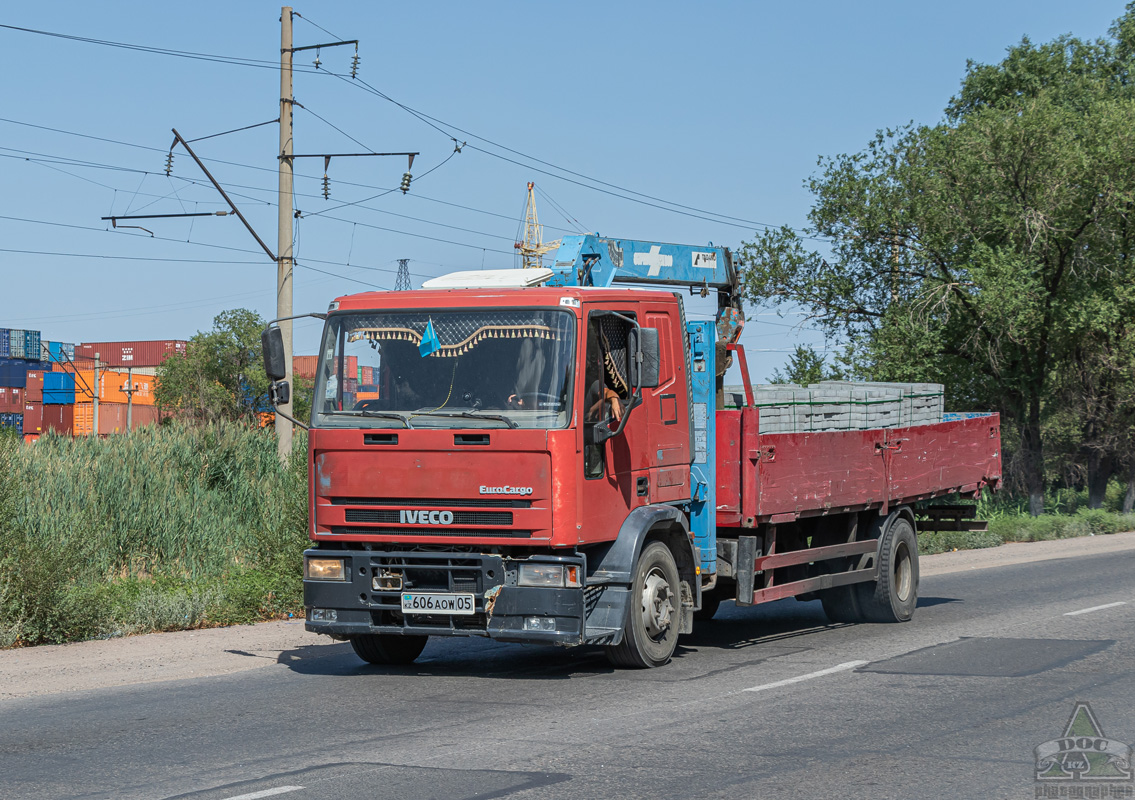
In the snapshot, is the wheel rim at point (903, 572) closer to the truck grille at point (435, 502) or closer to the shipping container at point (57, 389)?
the truck grille at point (435, 502)

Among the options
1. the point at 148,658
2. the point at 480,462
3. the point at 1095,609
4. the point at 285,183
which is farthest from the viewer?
the point at 285,183

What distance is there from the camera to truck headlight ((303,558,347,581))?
369 inches

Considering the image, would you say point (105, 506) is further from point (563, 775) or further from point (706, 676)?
point (563, 775)

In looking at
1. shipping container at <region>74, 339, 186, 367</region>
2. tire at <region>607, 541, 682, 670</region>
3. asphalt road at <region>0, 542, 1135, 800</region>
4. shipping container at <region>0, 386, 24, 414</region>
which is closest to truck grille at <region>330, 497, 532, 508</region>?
tire at <region>607, 541, 682, 670</region>

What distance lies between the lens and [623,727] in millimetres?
7582

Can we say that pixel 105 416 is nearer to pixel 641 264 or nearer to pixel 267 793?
pixel 641 264

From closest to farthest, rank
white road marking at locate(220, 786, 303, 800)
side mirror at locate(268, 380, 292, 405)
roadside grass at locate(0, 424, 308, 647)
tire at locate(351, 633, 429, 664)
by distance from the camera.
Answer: white road marking at locate(220, 786, 303, 800), side mirror at locate(268, 380, 292, 405), tire at locate(351, 633, 429, 664), roadside grass at locate(0, 424, 308, 647)

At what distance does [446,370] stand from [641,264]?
10.7 ft

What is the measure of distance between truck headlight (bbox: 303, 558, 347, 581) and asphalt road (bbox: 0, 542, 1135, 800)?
2.68ft

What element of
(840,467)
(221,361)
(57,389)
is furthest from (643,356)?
(57,389)

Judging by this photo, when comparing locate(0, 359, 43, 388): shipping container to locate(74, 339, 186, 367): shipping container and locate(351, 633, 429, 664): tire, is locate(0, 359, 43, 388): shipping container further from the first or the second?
locate(351, 633, 429, 664): tire

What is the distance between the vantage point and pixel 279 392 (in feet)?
32.1

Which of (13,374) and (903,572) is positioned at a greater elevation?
(13,374)

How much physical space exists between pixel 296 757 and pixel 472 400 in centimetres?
306
